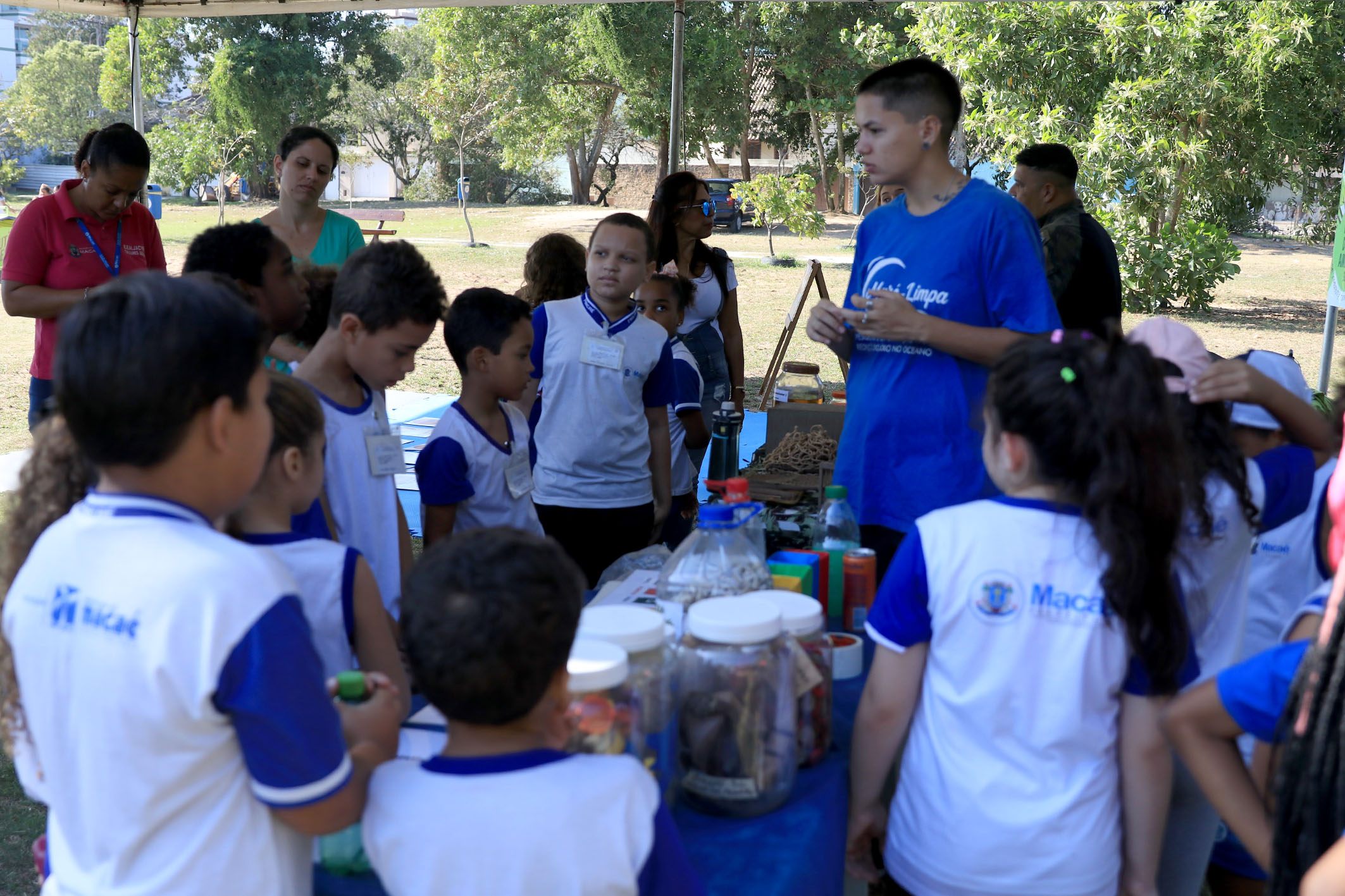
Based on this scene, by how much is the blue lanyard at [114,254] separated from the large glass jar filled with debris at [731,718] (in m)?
3.54

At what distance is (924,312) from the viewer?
2.50m

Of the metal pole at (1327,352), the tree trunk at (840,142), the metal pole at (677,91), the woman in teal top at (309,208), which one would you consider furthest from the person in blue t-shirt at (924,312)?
the tree trunk at (840,142)

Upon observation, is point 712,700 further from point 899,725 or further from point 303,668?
point 303,668

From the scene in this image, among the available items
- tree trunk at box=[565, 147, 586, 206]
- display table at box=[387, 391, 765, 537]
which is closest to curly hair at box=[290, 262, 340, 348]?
display table at box=[387, 391, 765, 537]

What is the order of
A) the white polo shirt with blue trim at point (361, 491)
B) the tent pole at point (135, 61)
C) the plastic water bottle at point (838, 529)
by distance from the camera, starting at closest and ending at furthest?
the white polo shirt with blue trim at point (361, 491), the plastic water bottle at point (838, 529), the tent pole at point (135, 61)

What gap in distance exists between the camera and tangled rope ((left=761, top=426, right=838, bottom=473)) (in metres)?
3.61

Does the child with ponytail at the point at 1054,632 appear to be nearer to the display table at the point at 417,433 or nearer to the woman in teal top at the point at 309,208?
the woman in teal top at the point at 309,208

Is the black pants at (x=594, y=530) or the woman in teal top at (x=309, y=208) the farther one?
the woman in teal top at (x=309, y=208)

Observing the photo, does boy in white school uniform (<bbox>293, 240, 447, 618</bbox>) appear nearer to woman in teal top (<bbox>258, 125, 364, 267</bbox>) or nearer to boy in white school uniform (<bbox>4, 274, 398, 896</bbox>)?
boy in white school uniform (<bbox>4, 274, 398, 896</bbox>)

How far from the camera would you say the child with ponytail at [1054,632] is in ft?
4.85

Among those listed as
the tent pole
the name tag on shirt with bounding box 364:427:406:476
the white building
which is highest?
the white building

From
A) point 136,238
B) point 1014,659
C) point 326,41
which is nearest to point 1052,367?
point 1014,659

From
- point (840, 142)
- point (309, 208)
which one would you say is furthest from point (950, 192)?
point (840, 142)

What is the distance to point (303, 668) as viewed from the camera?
1047mm
